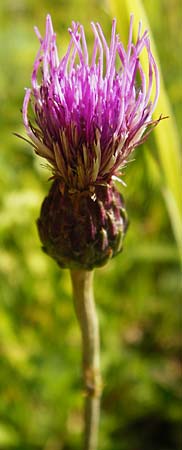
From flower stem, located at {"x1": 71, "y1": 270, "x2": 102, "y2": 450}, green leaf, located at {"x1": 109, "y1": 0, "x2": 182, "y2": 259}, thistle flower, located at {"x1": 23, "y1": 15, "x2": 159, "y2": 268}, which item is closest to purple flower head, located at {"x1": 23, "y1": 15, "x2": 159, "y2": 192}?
thistle flower, located at {"x1": 23, "y1": 15, "x2": 159, "y2": 268}

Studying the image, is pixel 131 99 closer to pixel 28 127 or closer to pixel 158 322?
pixel 28 127

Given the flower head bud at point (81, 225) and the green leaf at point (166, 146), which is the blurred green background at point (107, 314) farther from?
the flower head bud at point (81, 225)

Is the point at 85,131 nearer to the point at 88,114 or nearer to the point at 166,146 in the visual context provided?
the point at 88,114

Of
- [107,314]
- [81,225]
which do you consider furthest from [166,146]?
[107,314]

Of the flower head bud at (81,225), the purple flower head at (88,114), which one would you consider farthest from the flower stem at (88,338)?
the purple flower head at (88,114)

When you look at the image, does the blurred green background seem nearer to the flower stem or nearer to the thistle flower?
the flower stem

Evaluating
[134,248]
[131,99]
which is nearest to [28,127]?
[131,99]
